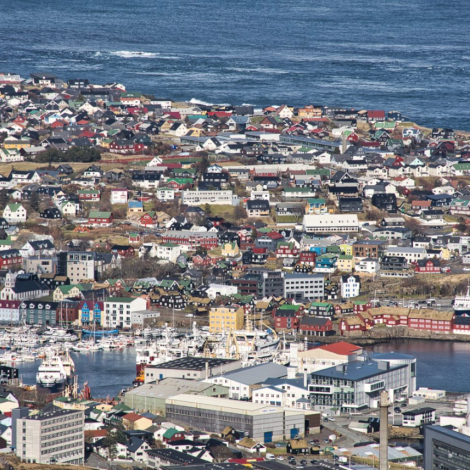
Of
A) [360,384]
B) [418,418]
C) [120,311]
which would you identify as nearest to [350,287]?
[120,311]

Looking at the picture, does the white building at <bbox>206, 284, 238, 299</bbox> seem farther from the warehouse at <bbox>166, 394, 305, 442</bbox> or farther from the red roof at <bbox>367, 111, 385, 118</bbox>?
the red roof at <bbox>367, 111, 385, 118</bbox>

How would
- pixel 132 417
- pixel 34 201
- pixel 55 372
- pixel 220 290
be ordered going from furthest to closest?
pixel 34 201
pixel 220 290
pixel 55 372
pixel 132 417

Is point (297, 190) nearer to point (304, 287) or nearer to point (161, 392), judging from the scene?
point (304, 287)

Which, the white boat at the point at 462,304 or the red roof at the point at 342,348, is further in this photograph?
the white boat at the point at 462,304

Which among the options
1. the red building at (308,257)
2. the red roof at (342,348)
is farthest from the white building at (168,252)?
the red roof at (342,348)

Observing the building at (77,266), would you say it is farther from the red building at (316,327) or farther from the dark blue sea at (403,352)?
the red building at (316,327)

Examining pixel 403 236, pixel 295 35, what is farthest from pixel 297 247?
pixel 295 35
